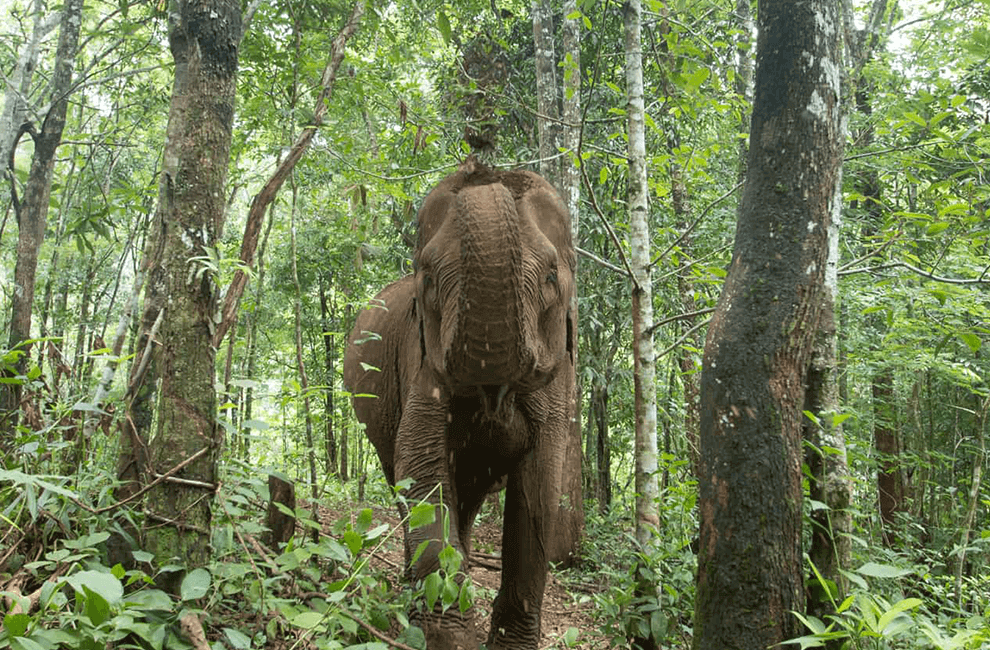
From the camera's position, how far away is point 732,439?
2.95 metres

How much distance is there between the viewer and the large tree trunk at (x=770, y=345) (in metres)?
2.86

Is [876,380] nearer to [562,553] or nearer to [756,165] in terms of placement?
[562,553]

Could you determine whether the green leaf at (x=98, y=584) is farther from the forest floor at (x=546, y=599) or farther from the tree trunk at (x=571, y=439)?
the tree trunk at (x=571, y=439)

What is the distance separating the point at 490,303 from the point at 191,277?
1.39m

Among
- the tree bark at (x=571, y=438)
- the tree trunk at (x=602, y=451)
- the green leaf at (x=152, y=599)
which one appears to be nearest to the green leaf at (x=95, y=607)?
the green leaf at (x=152, y=599)

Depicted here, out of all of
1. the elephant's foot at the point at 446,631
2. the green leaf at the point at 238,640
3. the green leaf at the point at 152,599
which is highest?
the green leaf at the point at 152,599

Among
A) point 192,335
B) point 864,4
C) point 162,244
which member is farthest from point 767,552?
point 864,4

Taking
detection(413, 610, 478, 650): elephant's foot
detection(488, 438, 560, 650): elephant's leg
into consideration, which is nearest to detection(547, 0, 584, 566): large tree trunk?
detection(488, 438, 560, 650): elephant's leg

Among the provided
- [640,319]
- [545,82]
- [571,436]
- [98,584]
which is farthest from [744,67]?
[98,584]

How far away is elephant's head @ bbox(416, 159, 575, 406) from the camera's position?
3.59m

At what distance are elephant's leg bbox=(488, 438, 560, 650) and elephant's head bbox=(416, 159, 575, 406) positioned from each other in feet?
2.69

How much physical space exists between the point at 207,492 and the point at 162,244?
3.67 feet

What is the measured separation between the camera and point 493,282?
357 centimetres

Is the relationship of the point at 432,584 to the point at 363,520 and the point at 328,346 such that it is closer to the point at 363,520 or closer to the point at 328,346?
the point at 363,520
